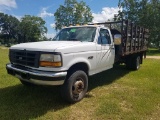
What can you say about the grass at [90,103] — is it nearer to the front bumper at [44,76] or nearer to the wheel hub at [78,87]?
the wheel hub at [78,87]

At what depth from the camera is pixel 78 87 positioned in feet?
15.8

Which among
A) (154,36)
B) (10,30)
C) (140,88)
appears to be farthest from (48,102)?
(10,30)

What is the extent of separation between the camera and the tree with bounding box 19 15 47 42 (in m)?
82.0

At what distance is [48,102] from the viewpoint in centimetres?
488

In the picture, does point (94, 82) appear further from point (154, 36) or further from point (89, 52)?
point (154, 36)

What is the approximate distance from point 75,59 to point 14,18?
4459 inches

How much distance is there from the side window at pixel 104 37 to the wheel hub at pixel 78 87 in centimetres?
155

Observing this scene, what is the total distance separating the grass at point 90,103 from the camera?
4.20 m

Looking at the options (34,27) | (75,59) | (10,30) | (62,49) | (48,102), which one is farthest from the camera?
(10,30)

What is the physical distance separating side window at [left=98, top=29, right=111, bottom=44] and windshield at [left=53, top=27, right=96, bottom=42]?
0.96 feet

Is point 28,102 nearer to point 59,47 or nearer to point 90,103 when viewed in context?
point 90,103

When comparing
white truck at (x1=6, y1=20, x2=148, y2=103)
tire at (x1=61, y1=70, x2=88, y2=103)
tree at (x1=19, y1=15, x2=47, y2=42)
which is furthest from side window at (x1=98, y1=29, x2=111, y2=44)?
tree at (x1=19, y1=15, x2=47, y2=42)

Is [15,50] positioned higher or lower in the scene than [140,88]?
higher

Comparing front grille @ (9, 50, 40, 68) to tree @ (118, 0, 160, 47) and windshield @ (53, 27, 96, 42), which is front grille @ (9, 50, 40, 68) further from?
tree @ (118, 0, 160, 47)
